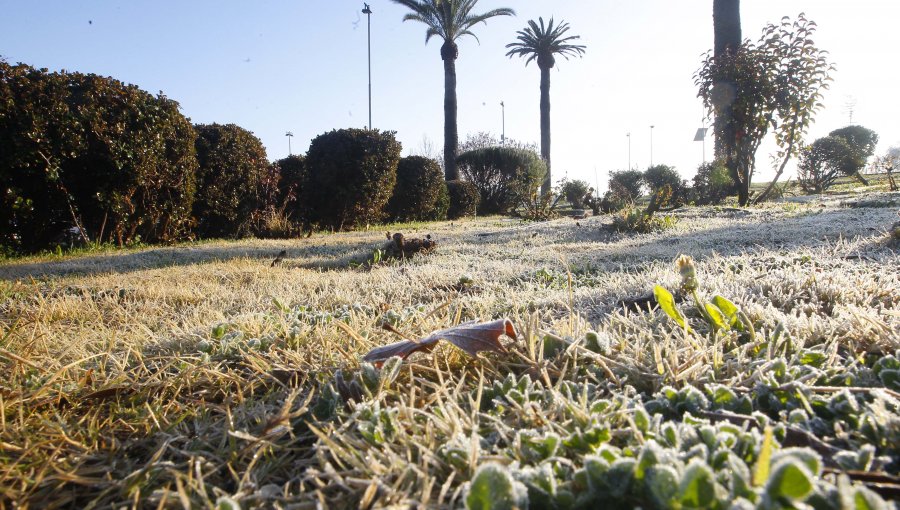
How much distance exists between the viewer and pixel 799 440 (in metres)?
0.87

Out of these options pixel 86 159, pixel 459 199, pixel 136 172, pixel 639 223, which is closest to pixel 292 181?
pixel 136 172

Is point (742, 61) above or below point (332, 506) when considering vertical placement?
above

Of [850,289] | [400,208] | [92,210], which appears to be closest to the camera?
[850,289]

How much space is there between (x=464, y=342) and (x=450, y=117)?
2221cm

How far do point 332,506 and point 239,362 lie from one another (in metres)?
0.83

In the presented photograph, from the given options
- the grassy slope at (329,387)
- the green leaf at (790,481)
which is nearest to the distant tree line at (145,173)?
the grassy slope at (329,387)

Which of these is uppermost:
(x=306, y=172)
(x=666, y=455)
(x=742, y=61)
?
(x=742, y=61)

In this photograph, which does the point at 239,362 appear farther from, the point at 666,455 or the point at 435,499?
the point at 666,455

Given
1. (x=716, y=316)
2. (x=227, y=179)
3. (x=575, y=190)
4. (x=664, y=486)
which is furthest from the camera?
(x=575, y=190)

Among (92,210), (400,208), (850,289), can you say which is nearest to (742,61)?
(400,208)

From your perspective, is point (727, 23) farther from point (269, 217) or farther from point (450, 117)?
point (269, 217)

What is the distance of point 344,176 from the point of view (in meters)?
11.1

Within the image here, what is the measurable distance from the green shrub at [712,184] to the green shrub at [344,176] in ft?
32.5

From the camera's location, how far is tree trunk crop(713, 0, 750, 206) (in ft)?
37.1
